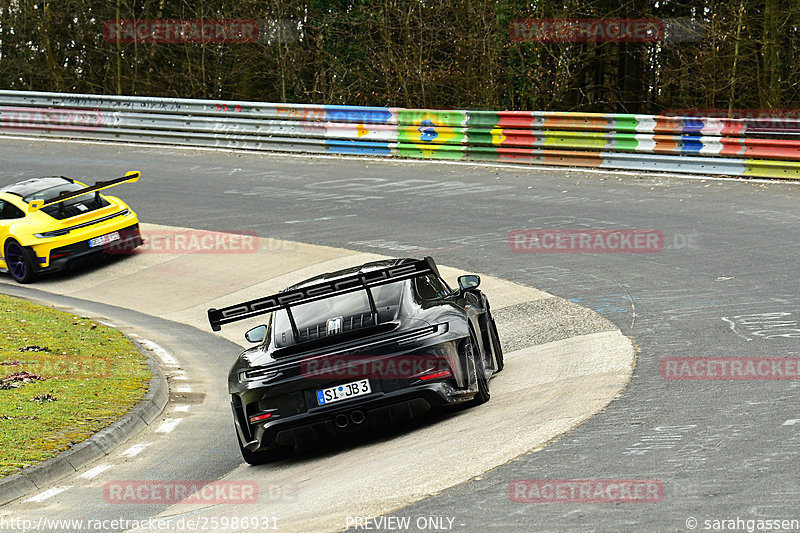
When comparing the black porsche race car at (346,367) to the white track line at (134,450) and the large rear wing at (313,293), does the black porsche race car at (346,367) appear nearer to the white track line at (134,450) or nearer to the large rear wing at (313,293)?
the large rear wing at (313,293)

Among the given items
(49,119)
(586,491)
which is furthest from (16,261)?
(586,491)

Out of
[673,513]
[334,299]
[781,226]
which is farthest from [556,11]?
[673,513]

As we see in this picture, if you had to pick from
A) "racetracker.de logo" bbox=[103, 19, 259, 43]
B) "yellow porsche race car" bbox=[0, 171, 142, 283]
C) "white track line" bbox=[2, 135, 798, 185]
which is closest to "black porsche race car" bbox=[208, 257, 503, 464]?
"yellow porsche race car" bbox=[0, 171, 142, 283]

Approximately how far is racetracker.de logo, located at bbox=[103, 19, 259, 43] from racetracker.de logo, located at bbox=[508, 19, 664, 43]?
10.1m

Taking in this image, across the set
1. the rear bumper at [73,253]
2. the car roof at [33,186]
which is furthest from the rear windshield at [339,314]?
the car roof at [33,186]

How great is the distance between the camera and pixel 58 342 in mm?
13445

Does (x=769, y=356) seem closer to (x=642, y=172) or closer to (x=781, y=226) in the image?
(x=781, y=226)

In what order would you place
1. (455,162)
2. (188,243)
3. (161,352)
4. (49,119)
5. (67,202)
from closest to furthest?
(161,352), (67,202), (188,243), (455,162), (49,119)

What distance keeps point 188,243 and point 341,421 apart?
11.6 metres

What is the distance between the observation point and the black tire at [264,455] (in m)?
8.59

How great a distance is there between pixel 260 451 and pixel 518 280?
270 inches

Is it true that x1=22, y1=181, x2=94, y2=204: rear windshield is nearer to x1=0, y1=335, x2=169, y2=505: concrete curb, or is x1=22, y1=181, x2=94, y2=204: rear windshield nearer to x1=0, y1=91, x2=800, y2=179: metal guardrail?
x1=0, y1=335, x2=169, y2=505: concrete curb

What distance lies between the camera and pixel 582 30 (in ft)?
91.4

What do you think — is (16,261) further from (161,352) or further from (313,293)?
(313,293)
